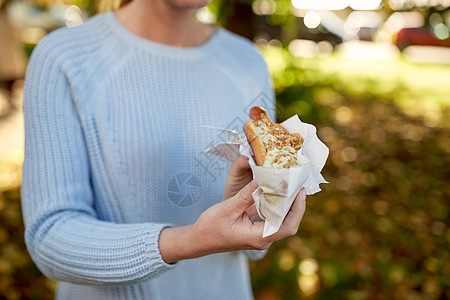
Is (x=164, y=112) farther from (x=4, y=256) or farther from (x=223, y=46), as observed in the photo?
(x=4, y=256)

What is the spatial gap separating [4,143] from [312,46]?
9.45 meters

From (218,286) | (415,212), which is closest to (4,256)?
(218,286)

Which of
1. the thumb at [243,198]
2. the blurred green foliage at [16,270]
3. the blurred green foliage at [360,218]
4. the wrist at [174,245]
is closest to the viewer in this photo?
A: the thumb at [243,198]

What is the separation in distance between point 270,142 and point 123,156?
465 millimetres

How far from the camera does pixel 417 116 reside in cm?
773

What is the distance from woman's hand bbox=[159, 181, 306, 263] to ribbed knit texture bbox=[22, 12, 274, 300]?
0.11 metres

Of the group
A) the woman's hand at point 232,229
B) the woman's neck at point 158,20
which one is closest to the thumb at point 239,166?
the woman's hand at point 232,229

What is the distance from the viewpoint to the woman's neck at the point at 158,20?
136 cm

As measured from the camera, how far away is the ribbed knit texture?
1098 millimetres

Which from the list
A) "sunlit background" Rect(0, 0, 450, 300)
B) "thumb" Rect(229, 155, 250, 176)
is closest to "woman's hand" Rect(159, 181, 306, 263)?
"thumb" Rect(229, 155, 250, 176)

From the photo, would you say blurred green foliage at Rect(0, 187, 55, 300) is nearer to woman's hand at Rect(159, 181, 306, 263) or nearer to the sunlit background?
the sunlit background

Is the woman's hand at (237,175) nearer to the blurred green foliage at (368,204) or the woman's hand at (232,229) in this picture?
the woman's hand at (232,229)

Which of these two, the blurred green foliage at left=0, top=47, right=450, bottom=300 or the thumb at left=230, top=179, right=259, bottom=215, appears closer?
the thumb at left=230, top=179, right=259, bottom=215

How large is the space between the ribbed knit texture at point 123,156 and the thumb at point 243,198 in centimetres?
21
